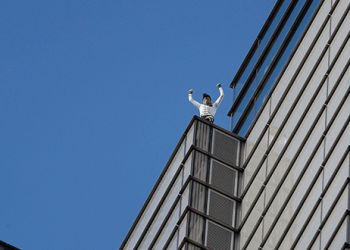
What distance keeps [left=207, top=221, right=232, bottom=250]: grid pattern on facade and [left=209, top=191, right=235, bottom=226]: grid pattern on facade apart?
53 centimetres

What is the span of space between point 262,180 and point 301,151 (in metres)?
3.68

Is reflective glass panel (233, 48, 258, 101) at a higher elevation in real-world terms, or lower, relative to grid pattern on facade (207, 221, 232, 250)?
higher

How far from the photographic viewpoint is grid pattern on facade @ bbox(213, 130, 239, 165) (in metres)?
43.8

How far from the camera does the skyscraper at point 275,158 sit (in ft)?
113

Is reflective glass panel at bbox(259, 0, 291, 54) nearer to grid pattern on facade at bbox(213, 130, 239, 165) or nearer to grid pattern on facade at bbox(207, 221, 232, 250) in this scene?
grid pattern on facade at bbox(213, 130, 239, 165)

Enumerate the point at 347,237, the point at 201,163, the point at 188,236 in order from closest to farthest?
the point at 347,237 → the point at 188,236 → the point at 201,163

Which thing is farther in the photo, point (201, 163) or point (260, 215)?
point (201, 163)

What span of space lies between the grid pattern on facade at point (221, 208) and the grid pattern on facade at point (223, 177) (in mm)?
543

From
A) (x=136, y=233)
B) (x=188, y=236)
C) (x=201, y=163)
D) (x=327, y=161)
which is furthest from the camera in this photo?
(x=136, y=233)

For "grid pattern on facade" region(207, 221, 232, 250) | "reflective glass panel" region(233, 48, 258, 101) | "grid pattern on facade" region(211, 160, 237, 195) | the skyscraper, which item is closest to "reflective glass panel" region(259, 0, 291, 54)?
the skyscraper

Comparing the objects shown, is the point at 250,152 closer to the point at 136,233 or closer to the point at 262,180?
the point at 262,180

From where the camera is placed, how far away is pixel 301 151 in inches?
1471

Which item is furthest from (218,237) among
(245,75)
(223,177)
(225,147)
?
(245,75)

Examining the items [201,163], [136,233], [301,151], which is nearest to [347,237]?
[301,151]
